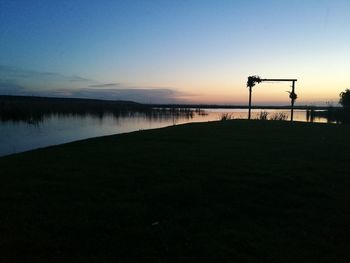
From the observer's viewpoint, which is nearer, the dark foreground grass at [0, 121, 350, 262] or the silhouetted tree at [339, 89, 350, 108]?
the dark foreground grass at [0, 121, 350, 262]

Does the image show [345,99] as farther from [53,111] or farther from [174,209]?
[174,209]

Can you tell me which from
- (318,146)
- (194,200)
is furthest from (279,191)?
(318,146)

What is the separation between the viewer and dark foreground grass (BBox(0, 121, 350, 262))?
447 centimetres

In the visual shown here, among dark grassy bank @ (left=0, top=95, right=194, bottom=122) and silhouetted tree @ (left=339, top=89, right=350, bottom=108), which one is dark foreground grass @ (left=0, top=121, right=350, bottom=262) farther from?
silhouetted tree @ (left=339, top=89, right=350, bottom=108)

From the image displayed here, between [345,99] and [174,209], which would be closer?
[174,209]

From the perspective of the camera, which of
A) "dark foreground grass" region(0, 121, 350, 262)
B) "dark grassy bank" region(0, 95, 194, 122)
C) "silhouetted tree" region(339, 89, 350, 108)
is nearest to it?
"dark foreground grass" region(0, 121, 350, 262)

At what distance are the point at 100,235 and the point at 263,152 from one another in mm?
7712

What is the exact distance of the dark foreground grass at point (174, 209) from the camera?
14.7 ft

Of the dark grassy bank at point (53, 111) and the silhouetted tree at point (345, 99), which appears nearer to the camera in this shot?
the dark grassy bank at point (53, 111)

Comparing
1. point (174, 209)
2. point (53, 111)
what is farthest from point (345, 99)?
point (174, 209)

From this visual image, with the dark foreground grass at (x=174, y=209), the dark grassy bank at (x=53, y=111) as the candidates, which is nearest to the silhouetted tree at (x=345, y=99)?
the dark grassy bank at (x=53, y=111)

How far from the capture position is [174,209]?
591cm

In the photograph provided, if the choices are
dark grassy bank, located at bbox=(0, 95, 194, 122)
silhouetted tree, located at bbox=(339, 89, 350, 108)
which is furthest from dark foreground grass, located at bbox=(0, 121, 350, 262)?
silhouetted tree, located at bbox=(339, 89, 350, 108)

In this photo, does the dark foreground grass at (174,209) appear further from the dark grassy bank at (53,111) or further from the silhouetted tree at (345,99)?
the silhouetted tree at (345,99)
